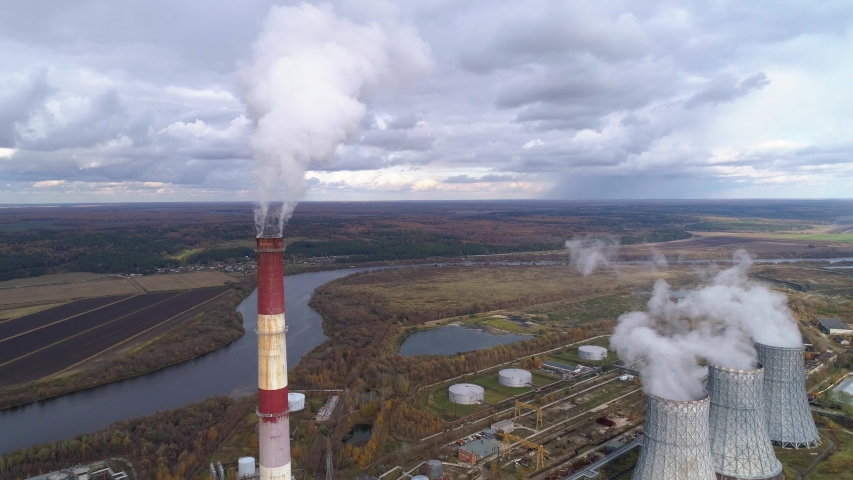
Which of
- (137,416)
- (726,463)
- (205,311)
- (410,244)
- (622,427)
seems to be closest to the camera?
(726,463)

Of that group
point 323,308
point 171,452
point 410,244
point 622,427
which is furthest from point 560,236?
point 171,452

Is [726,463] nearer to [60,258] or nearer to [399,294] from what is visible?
[399,294]

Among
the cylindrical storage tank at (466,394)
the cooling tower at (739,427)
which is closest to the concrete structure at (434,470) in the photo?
the cylindrical storage tank at (466,394)

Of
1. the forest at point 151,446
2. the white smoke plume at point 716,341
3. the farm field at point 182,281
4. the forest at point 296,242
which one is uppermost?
the white smoke plume at point 716,341

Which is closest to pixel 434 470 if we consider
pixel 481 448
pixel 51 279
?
pixel 481 448

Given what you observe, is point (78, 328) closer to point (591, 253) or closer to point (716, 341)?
point (716, 341)

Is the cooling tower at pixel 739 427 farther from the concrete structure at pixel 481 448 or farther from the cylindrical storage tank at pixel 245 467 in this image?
the cylindrical storage tank at pixel 245 467
